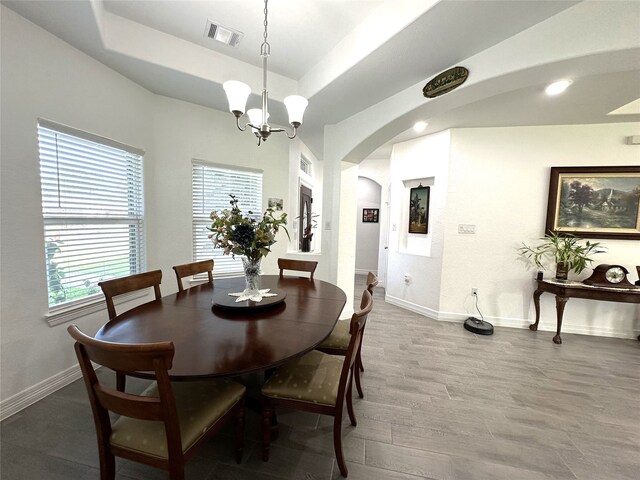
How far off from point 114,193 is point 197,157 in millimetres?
951

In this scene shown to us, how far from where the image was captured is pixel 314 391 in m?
1.40

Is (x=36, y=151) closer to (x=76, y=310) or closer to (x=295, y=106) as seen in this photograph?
(x=76, y=310)

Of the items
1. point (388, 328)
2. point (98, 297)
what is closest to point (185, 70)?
point (98, 297)

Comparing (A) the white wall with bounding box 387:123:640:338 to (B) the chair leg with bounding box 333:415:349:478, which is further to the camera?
(A) the white wall with bounding box 387:123:640:338

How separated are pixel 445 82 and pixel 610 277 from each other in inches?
122

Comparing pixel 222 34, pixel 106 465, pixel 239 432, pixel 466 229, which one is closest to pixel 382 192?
pixel 466 229

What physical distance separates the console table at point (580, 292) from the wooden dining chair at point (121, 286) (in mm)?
4177

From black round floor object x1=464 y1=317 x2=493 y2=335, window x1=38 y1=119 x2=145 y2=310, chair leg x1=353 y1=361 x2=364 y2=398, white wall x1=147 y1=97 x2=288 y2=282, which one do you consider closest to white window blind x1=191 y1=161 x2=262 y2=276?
white wall x1=147 y1=97 x2=288 y2=282

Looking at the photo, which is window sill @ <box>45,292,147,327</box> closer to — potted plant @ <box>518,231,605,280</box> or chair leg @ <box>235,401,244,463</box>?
chair leg @ <box>235,401,244,463</box>

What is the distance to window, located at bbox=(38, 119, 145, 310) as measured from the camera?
1.98m

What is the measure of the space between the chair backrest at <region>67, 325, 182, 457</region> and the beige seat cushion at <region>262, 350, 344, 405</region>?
534 millimetres

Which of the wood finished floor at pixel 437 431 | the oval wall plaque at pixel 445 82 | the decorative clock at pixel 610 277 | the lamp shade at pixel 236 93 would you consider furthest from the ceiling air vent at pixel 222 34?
the decorative clock at pixel 610 277

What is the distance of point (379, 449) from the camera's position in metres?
1.57

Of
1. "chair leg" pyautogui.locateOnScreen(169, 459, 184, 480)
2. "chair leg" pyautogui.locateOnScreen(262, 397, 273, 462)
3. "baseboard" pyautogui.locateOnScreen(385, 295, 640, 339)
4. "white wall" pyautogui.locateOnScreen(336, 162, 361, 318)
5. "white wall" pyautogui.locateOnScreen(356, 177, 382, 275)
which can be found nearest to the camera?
"chair leg" pyautogui.locateOnScreen(169, 459, 184, 480)
